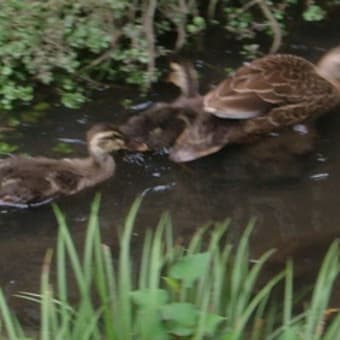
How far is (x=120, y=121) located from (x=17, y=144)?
0.58 metres

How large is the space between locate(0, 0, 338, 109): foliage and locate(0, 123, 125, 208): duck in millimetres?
527

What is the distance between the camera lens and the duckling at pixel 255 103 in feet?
16.8

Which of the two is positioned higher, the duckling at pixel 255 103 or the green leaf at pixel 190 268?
the green leaf at pixel 190 268

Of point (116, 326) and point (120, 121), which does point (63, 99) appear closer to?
point (120, 121)

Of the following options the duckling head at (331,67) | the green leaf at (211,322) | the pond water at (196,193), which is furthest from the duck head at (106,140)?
the green leaf at (211,322)

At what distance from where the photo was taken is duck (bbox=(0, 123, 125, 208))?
4.67 m

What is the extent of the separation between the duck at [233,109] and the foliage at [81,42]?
0.89 ft

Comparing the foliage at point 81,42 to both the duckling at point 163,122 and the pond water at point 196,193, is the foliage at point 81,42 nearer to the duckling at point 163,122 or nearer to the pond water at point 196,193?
the pond water at point 196,193

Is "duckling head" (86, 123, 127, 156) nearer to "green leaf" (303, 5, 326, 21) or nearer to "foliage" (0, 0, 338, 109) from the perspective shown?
"foliage" (0, 0, 338, 109)

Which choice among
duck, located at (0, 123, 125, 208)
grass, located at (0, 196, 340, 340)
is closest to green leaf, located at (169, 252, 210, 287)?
grass, located at (0, 196, 340, 340)

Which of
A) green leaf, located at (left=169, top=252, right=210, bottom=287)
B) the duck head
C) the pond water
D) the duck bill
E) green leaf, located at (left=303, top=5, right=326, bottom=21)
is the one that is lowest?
the pond water

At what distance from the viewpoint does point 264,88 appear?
5277 millimetres

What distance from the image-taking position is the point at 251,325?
137 inches

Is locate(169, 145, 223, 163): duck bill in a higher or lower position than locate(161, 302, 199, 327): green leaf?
lower
